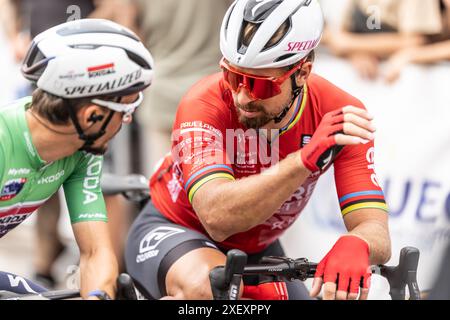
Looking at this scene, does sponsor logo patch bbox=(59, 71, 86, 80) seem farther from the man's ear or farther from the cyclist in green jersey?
the man's ear

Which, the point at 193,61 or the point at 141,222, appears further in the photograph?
the point at 193,61

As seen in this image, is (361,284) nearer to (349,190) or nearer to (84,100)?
(349,190)

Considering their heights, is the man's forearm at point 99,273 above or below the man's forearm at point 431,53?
below

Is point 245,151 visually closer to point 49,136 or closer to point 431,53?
point 49,136

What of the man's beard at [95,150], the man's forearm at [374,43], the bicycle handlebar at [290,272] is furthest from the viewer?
the man's forearm at [374,43]

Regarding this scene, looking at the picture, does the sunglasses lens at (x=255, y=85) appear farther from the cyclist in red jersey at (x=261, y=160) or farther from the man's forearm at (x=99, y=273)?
the man's forearm at (x=99, y=273)

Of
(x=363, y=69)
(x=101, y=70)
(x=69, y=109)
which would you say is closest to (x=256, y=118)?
(x=101, y=70)

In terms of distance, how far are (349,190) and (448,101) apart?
7.47ft

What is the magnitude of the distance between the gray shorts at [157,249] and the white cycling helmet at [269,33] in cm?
94

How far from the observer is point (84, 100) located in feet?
15.1

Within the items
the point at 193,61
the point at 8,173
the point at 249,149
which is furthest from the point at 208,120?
the point at 193,61

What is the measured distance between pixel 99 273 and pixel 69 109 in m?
0.77

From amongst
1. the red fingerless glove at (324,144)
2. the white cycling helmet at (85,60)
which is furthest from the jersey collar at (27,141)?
the red fingerless glove at (324,144)

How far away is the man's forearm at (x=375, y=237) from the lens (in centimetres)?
450
